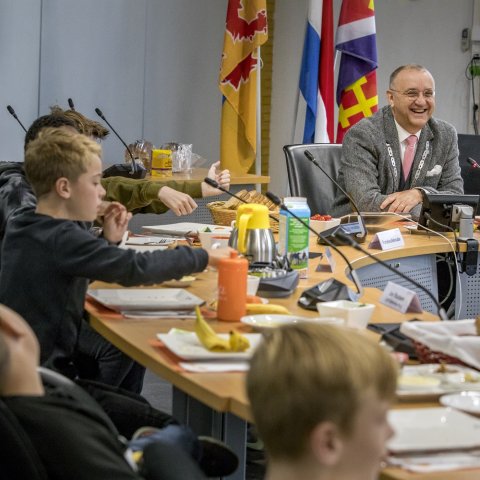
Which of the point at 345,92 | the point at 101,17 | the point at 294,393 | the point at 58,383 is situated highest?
the point at 101,17

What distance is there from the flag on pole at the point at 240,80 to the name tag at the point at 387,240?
10.1 ft

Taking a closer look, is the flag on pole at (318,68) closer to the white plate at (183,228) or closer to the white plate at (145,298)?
the white plate at (183,228)

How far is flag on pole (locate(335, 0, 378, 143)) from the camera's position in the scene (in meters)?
6.20

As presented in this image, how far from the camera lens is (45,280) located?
2580 mm

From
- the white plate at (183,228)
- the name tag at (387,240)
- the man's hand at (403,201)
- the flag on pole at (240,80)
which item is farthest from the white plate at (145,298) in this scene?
the flag on pole at (240,80)

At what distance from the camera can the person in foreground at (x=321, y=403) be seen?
1276 millimetres

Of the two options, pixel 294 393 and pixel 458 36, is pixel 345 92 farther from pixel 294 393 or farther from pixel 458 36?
pixel 294 393

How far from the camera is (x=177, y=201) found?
12.0 ft

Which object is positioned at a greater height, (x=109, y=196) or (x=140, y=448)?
(x=109, y=196)

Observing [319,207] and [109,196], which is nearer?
[109,196]

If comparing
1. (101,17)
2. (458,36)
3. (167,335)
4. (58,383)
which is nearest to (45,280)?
(167,335)

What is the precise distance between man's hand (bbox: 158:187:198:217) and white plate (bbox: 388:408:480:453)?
6.43 feet

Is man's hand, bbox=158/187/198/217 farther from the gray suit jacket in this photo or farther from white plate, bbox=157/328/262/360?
white plate, bbox=157/328/262/360

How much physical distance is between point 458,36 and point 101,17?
8.57ft
